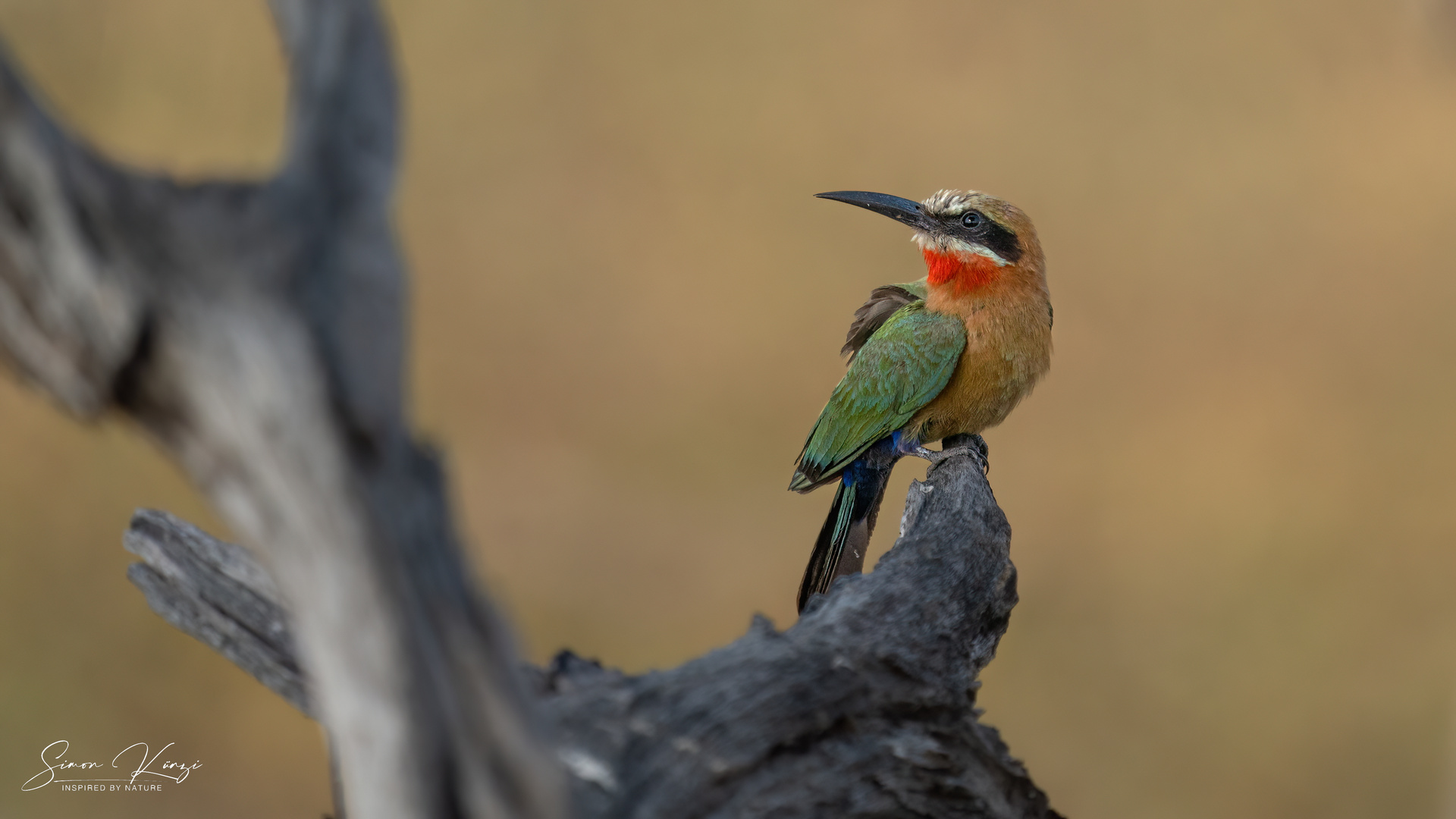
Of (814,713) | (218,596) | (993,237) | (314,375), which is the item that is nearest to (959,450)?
(993,237)

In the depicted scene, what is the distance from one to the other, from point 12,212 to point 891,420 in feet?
9.34

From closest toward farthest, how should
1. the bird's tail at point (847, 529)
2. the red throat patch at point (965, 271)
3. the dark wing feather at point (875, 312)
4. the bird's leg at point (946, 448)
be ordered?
the bird's tail at point (847, 529), the bird's leg at point (946, 448), the red throat patch at point (965, 271), the dark wing feather at point (875, 312)

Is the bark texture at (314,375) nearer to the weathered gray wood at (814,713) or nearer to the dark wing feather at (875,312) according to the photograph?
the weathered gray wood at (814,713)

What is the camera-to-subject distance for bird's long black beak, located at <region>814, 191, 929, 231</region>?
3945mm

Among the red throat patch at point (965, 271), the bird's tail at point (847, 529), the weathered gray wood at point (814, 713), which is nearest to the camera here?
the weathered gray wood at point (814, 713)

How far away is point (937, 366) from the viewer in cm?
363

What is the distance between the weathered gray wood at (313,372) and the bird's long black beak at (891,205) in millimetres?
2823

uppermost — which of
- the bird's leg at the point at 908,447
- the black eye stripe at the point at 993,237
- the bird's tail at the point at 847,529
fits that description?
the black eye stripe at the point at 993,237

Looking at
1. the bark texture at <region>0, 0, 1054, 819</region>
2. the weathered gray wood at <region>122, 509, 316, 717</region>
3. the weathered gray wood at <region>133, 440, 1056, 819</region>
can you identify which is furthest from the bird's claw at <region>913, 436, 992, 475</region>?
the bark texture at <region>0, 0, 1054, 819</region>

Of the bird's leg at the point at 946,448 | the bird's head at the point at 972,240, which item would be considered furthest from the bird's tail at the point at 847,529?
the bird's head at the point at 972,240

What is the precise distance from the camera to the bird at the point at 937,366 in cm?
362

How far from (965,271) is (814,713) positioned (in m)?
2.26

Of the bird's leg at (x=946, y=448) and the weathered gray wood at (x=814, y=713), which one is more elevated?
the bird's leg at (x=946, y=448)

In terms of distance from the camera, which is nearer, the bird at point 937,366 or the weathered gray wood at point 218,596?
the weathered gray wood at point 218,596
